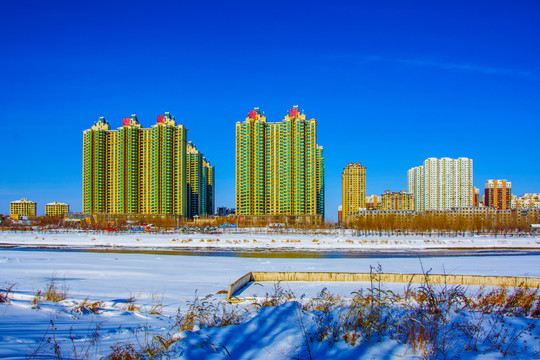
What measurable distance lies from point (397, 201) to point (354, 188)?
75.9 feet

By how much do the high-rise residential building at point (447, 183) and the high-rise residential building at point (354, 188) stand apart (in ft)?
77.4

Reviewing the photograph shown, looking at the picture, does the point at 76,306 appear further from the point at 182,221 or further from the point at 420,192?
the point at 420,192

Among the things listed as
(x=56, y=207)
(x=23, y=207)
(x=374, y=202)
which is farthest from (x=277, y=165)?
(x=23, y=207)

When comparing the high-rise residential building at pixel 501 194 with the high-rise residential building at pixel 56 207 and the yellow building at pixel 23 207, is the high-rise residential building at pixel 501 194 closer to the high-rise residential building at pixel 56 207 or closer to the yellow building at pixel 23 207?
the high-rise residential building at pixel 56 207

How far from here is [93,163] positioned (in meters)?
111

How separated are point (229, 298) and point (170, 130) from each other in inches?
4120

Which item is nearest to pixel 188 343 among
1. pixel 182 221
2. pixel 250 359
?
pixel 250 359

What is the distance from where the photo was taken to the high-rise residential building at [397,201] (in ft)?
544

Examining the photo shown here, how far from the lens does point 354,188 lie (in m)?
158

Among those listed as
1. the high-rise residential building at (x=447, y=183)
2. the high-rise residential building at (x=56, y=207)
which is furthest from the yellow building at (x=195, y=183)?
the high-rise residential building at (x=447, y=183)

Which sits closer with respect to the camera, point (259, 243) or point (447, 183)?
point (259, 243)

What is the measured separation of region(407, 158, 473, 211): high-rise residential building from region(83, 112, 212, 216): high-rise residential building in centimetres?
9277

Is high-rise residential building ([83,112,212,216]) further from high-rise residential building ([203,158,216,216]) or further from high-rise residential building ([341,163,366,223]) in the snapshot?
high-rise residential building ([341,163,366,223])

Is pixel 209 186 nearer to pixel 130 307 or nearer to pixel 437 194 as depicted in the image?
pixel 437 194
